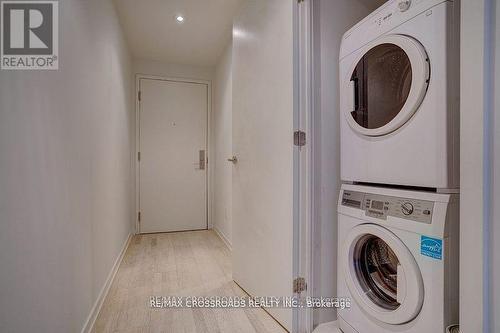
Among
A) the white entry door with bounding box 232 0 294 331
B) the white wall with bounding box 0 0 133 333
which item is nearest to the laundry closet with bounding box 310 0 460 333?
the white entry door with bounding box 232 0 294 331

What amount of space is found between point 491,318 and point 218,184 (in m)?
3.11

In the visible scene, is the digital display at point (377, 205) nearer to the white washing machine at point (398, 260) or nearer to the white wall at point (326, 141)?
the white washing machine at point (398, 260)

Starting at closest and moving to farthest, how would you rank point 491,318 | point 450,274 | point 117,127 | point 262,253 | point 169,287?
point 491,318
point 450,274
point 262,253
point 169,287
point 117,127

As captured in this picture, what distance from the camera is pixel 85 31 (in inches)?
57.8

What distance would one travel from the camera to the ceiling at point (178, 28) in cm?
239

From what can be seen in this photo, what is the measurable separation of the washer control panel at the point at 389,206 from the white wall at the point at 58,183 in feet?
4.34

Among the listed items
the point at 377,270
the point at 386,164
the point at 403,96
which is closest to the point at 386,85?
the point at 403,96

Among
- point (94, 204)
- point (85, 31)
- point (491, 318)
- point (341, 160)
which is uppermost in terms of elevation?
point (85, 31)

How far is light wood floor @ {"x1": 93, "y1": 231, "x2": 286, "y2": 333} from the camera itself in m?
1.53

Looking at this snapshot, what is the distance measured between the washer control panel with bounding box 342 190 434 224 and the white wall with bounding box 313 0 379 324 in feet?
0.54

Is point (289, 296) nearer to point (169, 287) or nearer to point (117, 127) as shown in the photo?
point (169, 287)

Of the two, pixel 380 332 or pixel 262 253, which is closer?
pixel 380 332

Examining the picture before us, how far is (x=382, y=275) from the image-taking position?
4.19 feet

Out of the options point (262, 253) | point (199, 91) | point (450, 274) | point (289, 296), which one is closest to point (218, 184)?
point (199, 91)
